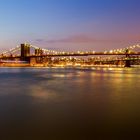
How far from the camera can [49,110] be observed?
9.82m

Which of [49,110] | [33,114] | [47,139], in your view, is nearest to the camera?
[47,139]

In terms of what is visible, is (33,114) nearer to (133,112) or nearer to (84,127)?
(84,127)

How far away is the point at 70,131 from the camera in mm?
7016

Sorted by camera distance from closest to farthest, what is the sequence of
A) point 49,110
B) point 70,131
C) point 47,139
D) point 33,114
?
point 47,139, point 70,131, point 33,114, point 49,110

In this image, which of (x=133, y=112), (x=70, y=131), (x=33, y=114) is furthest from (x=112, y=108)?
(x=70, y=131)

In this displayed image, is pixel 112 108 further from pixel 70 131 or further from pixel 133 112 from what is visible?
pixel 70 131

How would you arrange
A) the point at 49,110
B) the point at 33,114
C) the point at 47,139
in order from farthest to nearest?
the point at 49,110, the point at 33,114, the point at 47,139

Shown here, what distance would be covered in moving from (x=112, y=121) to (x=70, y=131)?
1.51 metres

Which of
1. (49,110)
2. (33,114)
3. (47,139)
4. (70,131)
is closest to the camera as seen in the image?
(47,139)

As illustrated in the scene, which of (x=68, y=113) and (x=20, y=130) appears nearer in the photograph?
(x=20, y=130)

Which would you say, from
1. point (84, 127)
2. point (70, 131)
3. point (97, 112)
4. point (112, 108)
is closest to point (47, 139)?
point (70, 131)

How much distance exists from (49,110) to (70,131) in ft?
9.45

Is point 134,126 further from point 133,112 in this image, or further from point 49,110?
point 49,110

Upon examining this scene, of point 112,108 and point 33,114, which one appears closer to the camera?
point 33,114
